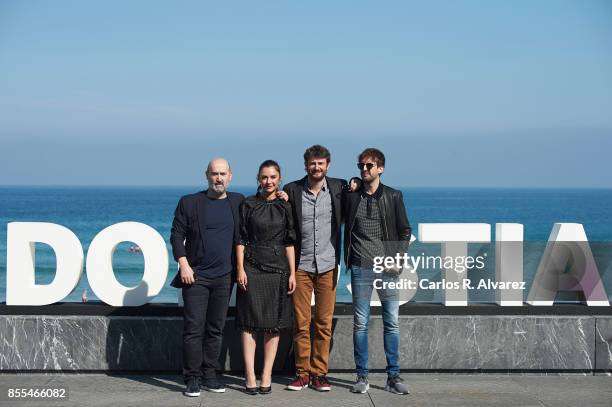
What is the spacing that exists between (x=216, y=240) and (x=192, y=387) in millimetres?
1102

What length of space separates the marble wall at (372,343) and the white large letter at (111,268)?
0.27 m

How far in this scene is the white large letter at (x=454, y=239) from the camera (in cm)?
792

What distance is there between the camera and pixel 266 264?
6.73 meters

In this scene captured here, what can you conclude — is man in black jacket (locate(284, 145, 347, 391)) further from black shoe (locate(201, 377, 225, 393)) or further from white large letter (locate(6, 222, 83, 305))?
white large letter (locate(6, 222, 83, 305))

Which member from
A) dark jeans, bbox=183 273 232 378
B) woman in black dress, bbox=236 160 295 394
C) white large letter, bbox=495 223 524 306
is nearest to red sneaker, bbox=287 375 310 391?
woman in black dress, bbox=236 160 295 394

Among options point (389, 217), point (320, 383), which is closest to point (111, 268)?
point (320, 383)

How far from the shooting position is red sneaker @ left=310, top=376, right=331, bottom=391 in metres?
6.95

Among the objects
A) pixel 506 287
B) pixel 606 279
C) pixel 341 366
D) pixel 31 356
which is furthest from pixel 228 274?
pixel 606 279

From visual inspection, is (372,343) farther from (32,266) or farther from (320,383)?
(32,266)

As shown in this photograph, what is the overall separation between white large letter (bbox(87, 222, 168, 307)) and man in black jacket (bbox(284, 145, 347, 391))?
149cm

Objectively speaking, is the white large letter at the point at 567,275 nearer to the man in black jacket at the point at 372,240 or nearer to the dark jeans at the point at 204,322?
the man in black jacket at the point at 372,240

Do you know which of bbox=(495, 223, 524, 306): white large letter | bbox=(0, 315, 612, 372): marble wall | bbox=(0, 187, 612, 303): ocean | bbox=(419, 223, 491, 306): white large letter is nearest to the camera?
bbox=(0, 315, 612, 372): marble wall

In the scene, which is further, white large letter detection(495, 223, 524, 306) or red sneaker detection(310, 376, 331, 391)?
white large letter detection(495, 223, 524, 306)

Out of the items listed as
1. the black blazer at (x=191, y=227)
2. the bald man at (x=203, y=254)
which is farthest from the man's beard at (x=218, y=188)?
the black blazer at (x=191, y=227)
